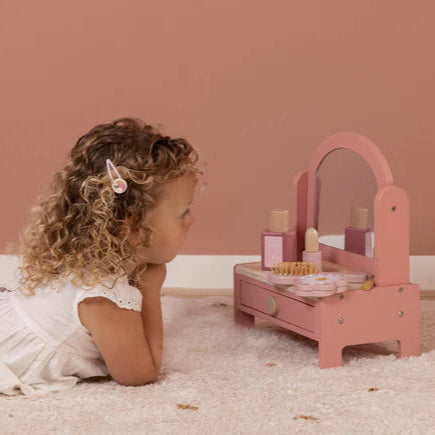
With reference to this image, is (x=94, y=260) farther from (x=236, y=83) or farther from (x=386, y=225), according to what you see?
(x=236, y=83)

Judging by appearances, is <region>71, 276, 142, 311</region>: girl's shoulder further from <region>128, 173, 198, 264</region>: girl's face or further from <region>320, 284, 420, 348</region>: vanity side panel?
<region>320, 284, 420, 348</region>: vanity side panel

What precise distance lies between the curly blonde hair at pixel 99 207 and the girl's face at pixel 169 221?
13 mm

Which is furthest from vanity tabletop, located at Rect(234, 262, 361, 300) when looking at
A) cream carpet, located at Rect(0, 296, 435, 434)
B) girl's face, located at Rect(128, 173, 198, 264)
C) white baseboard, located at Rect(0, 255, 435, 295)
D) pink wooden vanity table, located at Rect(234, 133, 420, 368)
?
white baseboard, located at Rect(0, 255, 435, 295)

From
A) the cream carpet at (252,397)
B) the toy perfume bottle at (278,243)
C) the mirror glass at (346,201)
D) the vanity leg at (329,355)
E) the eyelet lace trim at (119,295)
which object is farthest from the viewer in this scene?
the toy perfume bottle at (278,243)

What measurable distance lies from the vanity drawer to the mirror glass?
0.18m

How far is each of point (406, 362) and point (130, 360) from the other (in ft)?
1.67

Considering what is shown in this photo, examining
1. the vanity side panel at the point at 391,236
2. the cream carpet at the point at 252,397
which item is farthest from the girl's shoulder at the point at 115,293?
the vanity side panel at the point at 391,236

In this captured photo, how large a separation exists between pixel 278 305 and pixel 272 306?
0.01 m

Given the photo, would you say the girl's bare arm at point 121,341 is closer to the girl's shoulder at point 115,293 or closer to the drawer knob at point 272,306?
the girl's shoulder at point 115,293

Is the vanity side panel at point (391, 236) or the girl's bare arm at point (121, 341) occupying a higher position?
the vanity side panel at point (391, 236)

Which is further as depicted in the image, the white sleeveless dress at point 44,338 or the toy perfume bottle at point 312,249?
the toy perfume bottle at point 312,249

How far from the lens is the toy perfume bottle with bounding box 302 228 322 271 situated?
62.7 inches

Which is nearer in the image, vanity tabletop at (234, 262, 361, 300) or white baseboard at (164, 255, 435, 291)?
vanity tabletop at (234, 262, 361, 300)

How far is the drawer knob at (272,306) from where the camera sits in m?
1.56
